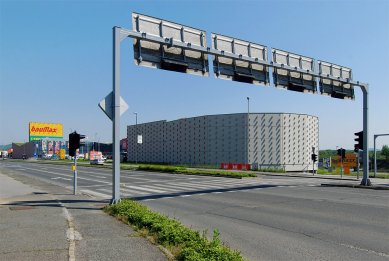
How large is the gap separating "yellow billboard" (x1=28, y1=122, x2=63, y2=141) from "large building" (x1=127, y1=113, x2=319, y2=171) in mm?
59084

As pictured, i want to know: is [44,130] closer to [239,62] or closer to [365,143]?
[239,62]

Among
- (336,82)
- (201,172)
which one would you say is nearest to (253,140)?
(201,172)

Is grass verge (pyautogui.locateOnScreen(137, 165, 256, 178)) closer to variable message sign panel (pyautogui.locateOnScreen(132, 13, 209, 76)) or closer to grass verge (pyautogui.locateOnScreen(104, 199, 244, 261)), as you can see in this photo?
variable message sign panel (pyautogui.locateOnScreen(132, 13, 209, 76))

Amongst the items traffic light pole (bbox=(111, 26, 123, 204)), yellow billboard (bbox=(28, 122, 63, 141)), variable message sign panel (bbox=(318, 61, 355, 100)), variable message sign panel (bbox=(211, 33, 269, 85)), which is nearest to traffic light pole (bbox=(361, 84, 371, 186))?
variable message sign panel (bbox=(318, 61, 355, 100))

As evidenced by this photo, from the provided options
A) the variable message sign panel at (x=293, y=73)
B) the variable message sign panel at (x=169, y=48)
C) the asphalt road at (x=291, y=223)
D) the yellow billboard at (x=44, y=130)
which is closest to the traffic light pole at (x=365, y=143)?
the variable message sign panel at (x=293, y=73)

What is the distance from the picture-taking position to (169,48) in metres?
15.8

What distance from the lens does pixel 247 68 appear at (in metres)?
19.4

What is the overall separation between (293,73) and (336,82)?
→ 387 cm

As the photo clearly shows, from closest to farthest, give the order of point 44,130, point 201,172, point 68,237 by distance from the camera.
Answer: point 68,237
point 201,172
point 44,130

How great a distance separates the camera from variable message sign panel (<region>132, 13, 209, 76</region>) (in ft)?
48.1

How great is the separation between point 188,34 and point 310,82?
955cm

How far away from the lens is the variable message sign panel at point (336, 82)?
2276cm

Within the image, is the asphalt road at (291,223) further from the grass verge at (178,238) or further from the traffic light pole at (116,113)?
the traffic light pole at (116,113)

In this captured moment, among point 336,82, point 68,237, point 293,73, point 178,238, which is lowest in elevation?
point 68,237
